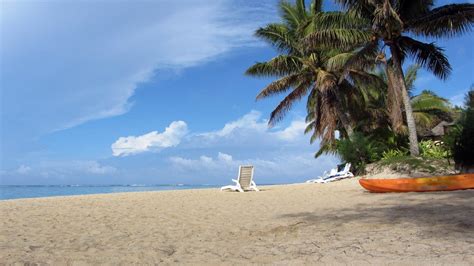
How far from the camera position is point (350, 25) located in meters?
17.5

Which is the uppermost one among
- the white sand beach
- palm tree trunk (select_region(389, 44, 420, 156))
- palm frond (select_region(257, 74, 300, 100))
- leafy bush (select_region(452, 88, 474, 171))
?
palm frond (select_region(257, 74, 300, 100))

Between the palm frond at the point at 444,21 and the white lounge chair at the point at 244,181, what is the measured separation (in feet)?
28.6

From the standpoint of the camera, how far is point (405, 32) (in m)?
17.1

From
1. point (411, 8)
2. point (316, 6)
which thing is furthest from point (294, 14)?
point (411, 8)

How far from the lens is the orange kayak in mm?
9273

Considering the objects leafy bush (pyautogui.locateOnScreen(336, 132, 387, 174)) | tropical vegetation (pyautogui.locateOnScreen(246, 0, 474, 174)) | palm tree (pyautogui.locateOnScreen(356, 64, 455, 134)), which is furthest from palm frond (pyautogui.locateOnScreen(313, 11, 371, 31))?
palm tree (pyautogui.locateOnScreen(356, 64, 455, 134))

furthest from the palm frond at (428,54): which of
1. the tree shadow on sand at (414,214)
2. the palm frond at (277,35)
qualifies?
the tree shadow on sand at (414,214)

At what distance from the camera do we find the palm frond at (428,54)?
16719 millimetres

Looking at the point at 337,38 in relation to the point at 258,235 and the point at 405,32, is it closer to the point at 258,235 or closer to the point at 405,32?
the point at 405,32

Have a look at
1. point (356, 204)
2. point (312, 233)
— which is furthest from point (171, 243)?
point (356, 204)

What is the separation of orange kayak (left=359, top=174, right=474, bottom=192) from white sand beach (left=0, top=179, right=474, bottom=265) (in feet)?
4.69

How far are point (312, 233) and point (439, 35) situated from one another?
47.4 ft

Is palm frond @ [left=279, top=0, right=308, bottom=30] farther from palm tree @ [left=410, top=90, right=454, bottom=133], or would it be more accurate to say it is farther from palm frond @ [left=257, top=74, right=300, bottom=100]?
palm tree @ [left=410, top=90, right=454, bottom=133]

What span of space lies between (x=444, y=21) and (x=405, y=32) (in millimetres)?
1598
